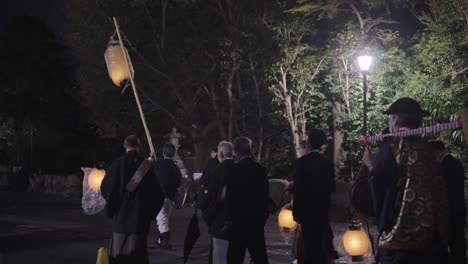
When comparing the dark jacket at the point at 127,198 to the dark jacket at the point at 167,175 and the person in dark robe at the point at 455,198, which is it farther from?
the dark jacket at the point at 167,175

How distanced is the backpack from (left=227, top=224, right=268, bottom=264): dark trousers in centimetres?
280

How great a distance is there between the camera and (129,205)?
7.31m

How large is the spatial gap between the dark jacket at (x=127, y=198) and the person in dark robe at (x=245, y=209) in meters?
1.03

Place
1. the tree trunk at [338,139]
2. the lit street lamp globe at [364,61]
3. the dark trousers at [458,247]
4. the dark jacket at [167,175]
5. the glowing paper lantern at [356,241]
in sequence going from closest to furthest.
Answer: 1. the dark trousers at [458,247]
2. the glowing paper lantern at [356,241]
3. the dark jacket at [167,175]
4. the lit street lamp globe at [364,61]
5. the tree trunk at [338,139]

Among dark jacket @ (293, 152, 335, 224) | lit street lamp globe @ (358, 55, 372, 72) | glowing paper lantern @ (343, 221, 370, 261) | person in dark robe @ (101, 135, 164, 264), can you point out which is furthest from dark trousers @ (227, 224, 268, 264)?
lit street lamp globe @ (358, 55, 372, 72)

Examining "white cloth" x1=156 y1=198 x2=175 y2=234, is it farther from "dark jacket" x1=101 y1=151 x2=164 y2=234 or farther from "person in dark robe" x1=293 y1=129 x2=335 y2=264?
"person in dark robe" x1=293 y1=129 x2=335 y2=264

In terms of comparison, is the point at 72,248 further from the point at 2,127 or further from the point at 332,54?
the point at 2,127

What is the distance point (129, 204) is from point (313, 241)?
213cm

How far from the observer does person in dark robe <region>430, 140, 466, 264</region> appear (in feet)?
19.6

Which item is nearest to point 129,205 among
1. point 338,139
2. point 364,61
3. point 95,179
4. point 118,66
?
point 95,179

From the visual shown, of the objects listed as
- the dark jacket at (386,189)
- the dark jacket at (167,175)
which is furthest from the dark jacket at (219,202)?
the dark jacket at (167,175)

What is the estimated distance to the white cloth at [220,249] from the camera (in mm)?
7212

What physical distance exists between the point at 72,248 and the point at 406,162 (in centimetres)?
882

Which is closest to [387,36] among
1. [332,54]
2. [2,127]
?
[332,54]
